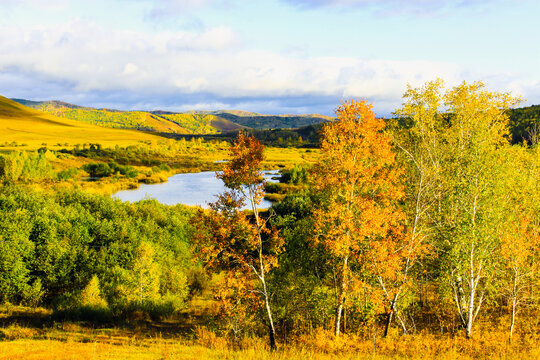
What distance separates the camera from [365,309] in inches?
740

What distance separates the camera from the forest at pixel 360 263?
59.7 feet

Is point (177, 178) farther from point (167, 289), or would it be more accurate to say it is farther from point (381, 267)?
point (381, 267)

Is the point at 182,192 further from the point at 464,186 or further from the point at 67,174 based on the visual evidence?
the point at 464,186

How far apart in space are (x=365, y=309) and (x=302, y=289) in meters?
4.17

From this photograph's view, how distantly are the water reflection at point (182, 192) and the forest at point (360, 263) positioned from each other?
46437mm

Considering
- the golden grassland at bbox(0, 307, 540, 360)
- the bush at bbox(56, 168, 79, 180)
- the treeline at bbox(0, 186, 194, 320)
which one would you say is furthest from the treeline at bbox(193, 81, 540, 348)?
the bush at bbox(56, 168, 79, 180)

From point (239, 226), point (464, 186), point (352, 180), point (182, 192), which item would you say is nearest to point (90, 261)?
point (239, 226)

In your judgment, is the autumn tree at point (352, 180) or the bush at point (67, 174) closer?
the autumn tree at point (352, 180)

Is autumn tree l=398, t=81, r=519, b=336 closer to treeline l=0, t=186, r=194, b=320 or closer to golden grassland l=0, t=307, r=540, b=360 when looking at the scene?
golden grassland l=0, t=307, r=540, b=360

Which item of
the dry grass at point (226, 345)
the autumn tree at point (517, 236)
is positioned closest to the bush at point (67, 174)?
the dry grass at point (226, 345)

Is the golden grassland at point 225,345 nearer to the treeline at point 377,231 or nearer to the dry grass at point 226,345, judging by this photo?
the dry grass at point 226,345

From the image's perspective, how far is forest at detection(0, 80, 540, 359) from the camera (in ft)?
59.7

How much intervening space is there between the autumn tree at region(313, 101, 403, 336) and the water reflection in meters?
53.6

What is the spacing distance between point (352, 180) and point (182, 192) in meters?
74.0
